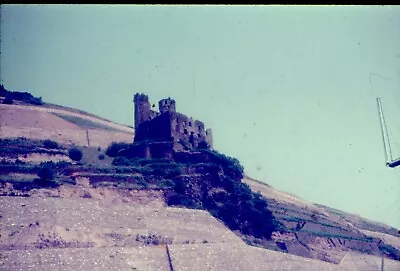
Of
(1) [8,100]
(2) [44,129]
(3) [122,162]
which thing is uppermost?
(1) [8,100]

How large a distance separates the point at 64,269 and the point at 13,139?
27738 mm

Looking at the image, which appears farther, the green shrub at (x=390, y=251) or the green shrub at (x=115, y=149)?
the green shrub at (x=390, y=251)

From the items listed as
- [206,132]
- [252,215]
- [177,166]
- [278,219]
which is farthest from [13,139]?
[278,219]

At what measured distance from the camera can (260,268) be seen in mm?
29594

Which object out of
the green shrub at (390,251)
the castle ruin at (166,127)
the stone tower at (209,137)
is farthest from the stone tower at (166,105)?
the green shrub at (390,251)

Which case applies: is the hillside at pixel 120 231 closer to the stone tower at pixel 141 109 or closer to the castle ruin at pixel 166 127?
the castle ruin at pixel 166 127

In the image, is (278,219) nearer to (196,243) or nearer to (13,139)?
(196,243)

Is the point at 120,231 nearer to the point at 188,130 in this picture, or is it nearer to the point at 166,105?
the point at 188,130

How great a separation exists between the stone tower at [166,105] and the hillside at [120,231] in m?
8.59

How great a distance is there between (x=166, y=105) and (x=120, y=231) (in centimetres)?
2352

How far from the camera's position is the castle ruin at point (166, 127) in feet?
149

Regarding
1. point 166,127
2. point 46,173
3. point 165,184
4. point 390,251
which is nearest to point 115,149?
point 166,127

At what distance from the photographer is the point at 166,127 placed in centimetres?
4575

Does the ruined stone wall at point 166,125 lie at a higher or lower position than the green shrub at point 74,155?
higher
